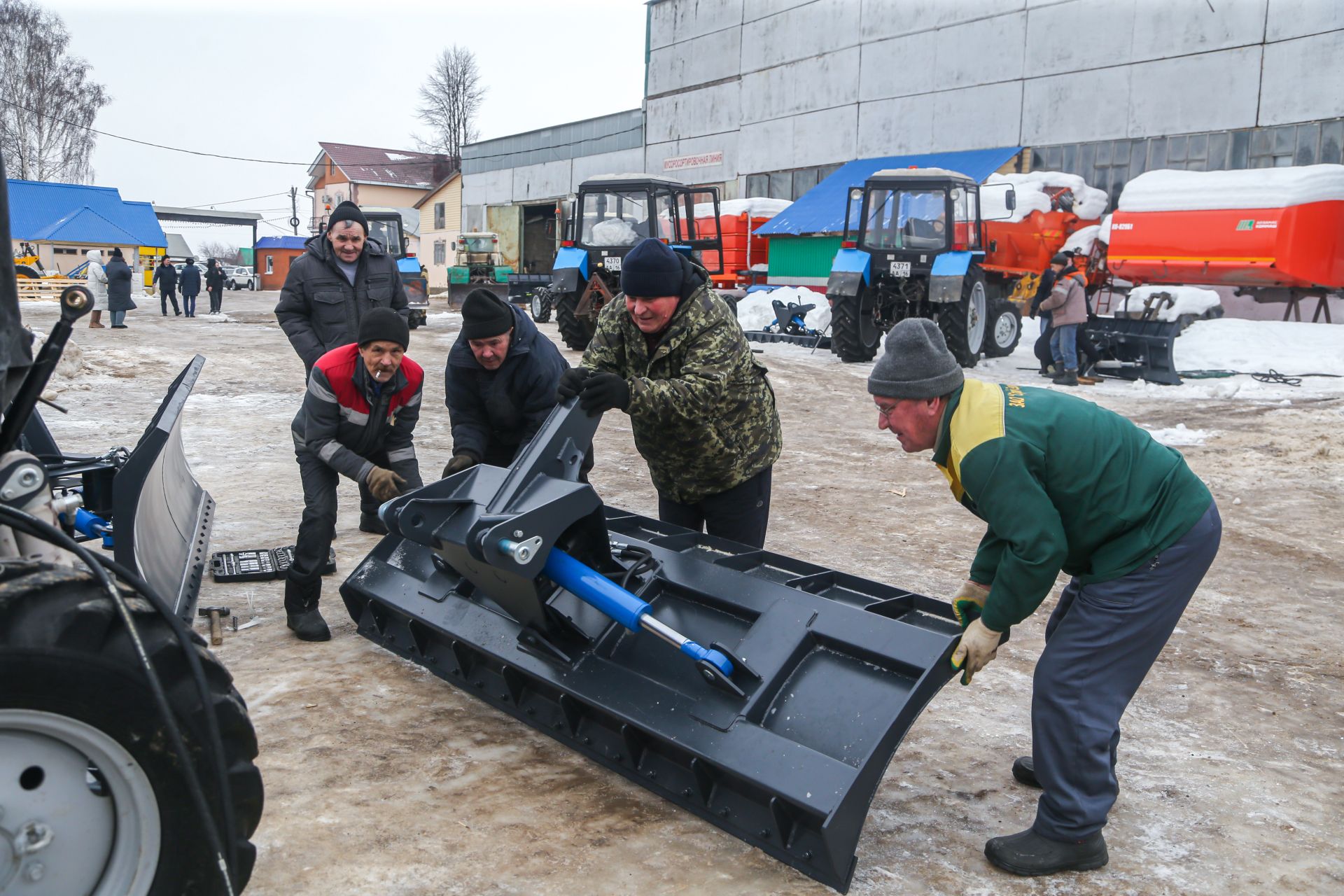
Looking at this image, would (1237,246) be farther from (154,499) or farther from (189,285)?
(189,285)

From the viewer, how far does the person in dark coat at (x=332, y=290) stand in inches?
234

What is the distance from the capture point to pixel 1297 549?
6.07 meters

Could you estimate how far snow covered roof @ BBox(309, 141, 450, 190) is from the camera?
166ft

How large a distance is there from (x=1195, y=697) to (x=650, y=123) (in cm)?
2921

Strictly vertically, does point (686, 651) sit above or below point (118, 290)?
below

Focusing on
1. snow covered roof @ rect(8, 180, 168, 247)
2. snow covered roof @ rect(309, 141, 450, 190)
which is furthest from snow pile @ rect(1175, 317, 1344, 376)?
snow covered roof @ rect(309, 141, 450, 190)

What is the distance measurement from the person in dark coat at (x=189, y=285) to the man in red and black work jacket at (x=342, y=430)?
65.8ft

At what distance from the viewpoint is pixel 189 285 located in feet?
73.9

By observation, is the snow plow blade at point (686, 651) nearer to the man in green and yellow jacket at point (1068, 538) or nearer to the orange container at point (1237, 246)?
the man in green and yellow jacket at point (1068, 538)

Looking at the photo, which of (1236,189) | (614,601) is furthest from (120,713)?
(1236,189)

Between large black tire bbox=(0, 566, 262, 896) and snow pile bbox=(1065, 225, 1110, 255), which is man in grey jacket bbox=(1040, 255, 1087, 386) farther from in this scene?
large black tire bbox=(0, 566, 262, 896)

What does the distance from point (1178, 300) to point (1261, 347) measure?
1221 mm

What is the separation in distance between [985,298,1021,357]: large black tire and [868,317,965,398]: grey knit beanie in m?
12.3

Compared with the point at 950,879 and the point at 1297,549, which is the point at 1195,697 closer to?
the point at 950,879
